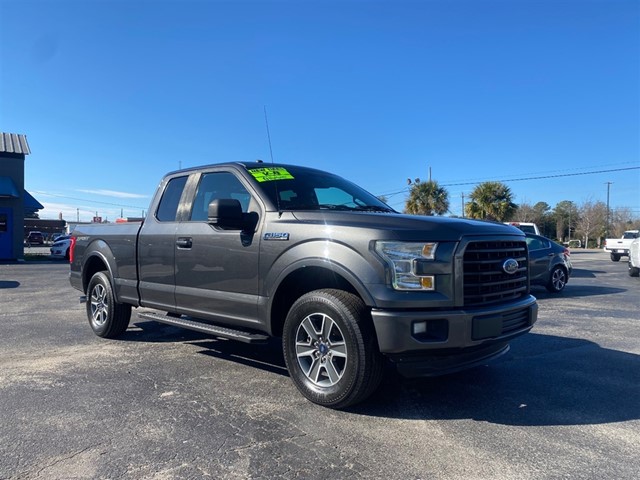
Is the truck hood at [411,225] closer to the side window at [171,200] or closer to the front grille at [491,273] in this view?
the front grille at [491,273]

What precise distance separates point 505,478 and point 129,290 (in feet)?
15.1

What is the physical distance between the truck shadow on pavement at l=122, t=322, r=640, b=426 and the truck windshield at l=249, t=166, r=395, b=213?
5.45 feet

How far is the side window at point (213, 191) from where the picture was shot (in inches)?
193

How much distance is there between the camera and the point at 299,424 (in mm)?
3477

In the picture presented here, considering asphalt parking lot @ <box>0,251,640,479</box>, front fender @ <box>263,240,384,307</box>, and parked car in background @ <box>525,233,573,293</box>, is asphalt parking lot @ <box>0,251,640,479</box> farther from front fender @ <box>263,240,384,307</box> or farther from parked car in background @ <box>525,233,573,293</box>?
parked car in background @ <box>525,233,573,293</box>

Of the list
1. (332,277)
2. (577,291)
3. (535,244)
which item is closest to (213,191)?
(332,277)

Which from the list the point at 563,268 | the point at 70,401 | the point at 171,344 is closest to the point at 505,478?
the point at 70,401

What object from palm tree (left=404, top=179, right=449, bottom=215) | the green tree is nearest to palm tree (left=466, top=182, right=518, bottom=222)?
palm tree (left=404, top=179, right=449, bottom=215)

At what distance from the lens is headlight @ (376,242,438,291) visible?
347 centimetres

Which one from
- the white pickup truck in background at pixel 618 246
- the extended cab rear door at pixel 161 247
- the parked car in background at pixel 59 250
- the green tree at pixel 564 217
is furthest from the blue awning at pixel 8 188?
the green tree at pixel 564 217

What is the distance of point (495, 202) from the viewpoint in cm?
3212

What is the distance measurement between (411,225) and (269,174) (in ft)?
5.97

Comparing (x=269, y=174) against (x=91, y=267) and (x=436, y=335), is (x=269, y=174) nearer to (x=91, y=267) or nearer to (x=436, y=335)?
(x=436, y=335)

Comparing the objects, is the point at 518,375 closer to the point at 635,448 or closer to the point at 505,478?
the point at 635,448
